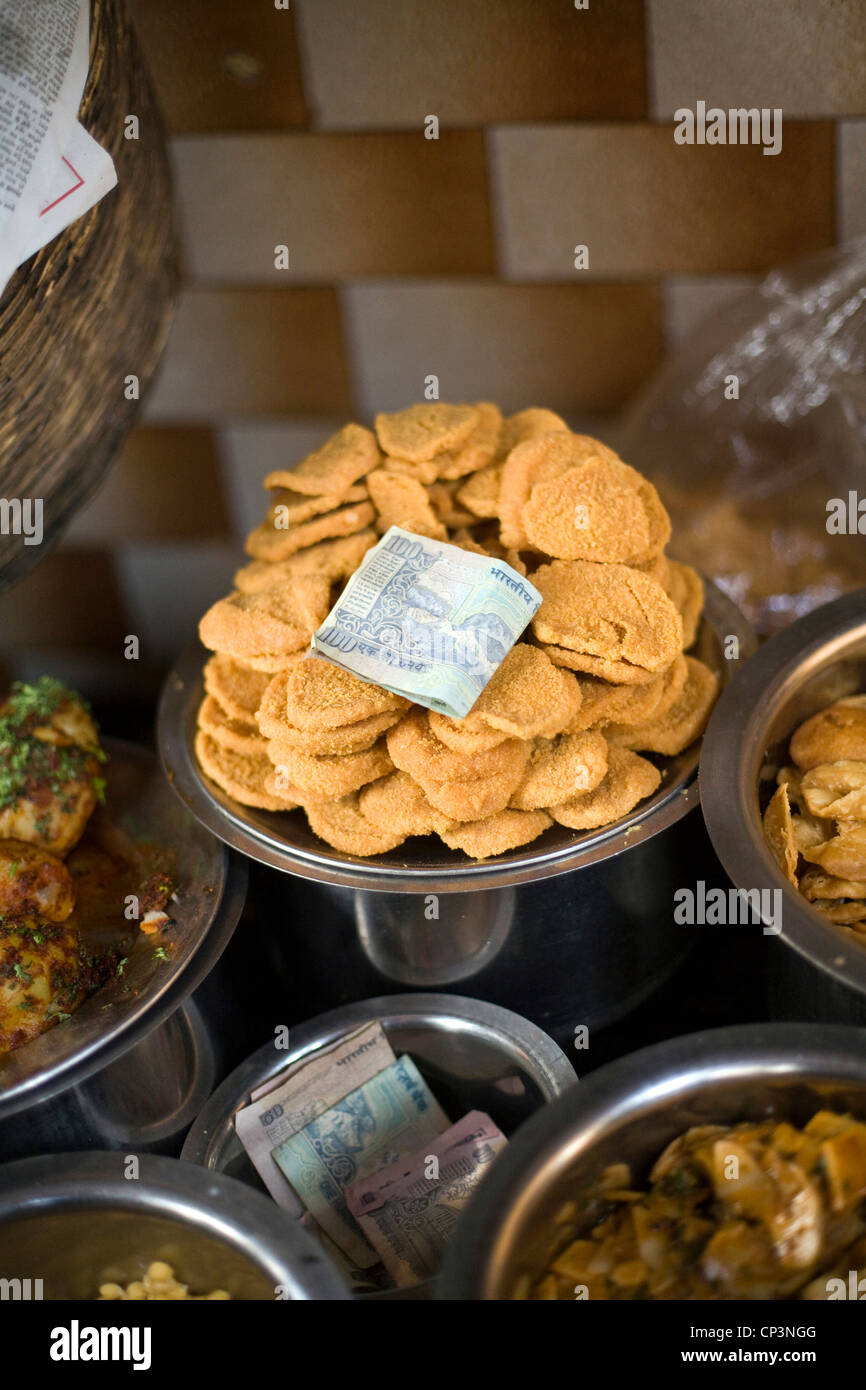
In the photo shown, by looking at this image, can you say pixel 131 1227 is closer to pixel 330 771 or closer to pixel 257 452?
pixel 330 771

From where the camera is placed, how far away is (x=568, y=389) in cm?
192

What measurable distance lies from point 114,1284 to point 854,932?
751 mm

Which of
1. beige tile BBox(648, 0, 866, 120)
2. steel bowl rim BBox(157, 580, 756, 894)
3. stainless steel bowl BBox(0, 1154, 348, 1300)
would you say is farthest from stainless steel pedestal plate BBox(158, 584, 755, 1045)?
beige tile BBox(648, 0, 866, 120)

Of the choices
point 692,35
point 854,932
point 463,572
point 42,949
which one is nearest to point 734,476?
point 692,35

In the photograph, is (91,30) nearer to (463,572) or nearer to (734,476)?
(463,572)

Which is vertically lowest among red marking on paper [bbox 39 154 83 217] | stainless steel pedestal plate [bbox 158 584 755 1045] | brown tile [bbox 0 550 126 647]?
stainless steel pedestal plate [bbox 158 584 755 1045]

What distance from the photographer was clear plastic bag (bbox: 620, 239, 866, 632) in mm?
1657

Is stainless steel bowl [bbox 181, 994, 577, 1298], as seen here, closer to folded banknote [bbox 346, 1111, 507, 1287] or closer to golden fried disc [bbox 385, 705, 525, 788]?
folded banknote [bbox 346, 1111, 507, 1287]

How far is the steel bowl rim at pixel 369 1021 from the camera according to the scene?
1.17 meters

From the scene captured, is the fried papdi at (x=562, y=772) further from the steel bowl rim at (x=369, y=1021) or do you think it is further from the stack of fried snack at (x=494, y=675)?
the steel bowl rim at (x=369, y=1021)

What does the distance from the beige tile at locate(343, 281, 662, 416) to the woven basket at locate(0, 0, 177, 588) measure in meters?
0.51

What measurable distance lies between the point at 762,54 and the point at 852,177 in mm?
205

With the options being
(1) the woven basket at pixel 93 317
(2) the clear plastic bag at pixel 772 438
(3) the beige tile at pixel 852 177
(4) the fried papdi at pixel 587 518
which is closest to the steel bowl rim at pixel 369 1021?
(4) the fried papdi at pixel 587 518
